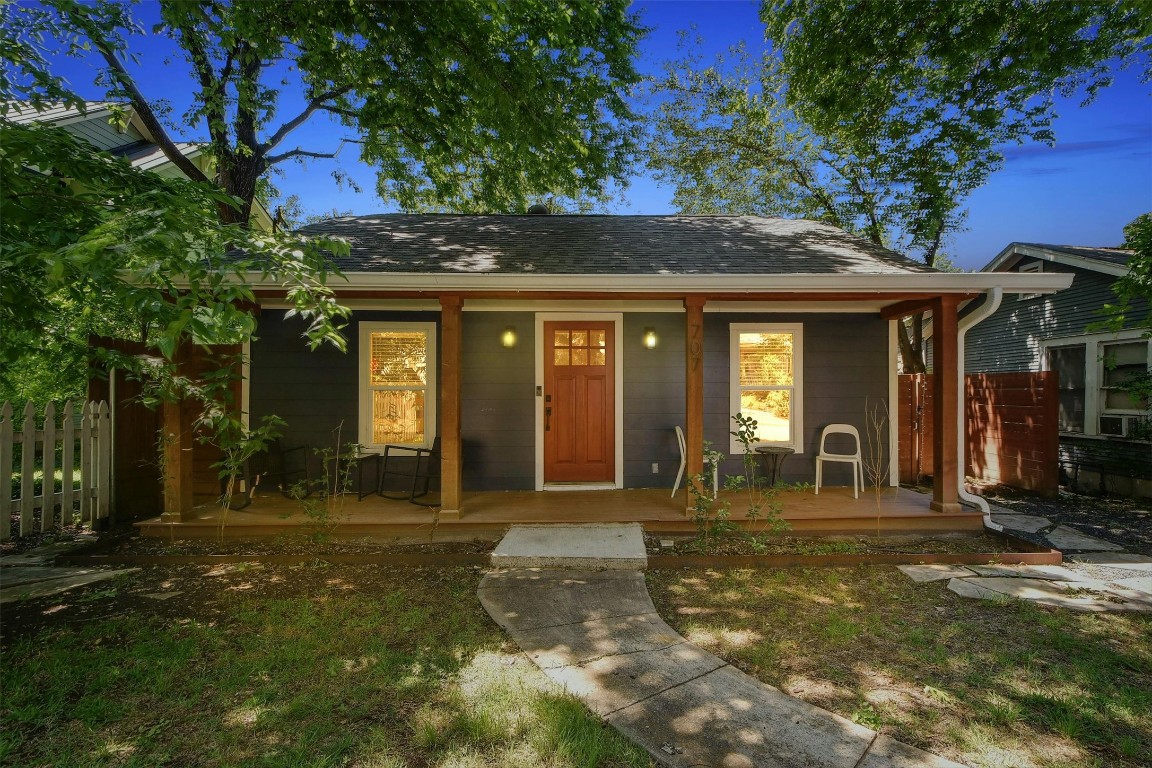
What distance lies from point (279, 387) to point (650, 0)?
6.78 meters

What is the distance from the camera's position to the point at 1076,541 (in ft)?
15.0

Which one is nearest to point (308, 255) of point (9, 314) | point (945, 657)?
point (9, 314)

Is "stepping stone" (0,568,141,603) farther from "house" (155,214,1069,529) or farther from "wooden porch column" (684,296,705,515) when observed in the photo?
"wooden porch column" (684,296,705,515)

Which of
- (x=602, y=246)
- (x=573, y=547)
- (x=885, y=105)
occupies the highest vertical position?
(x=885, y=105)

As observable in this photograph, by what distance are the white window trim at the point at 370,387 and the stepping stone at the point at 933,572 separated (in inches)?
189

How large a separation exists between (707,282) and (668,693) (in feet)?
10.5

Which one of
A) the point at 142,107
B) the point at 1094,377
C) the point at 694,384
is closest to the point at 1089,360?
the point at 1094,377

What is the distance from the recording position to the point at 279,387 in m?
5.78

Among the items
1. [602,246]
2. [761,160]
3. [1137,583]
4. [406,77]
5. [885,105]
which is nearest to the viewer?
[1137,583]

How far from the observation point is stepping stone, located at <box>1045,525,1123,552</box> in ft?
14.4

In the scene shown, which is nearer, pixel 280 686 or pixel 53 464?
pixel 280 686

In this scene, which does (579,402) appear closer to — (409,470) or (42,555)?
(409,470)

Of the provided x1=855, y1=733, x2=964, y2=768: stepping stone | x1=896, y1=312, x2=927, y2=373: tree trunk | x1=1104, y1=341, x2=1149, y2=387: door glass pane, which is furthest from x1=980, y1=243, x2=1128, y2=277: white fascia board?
x1=855, y1=733, x2=964, y2=768: stepping stone

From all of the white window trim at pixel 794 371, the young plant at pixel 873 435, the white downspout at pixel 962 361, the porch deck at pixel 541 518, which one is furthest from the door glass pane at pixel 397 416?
the white downspout at pixel 962 361
